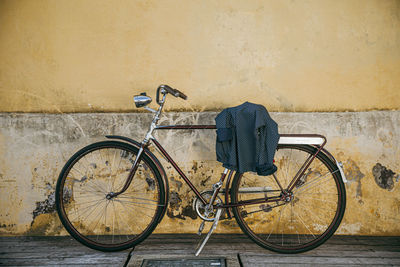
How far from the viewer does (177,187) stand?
8.79 ft

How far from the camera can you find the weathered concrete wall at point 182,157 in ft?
8.65

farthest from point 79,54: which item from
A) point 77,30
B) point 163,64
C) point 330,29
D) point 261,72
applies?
point 330,29

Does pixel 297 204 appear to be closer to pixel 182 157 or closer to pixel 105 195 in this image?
pixel 182 157

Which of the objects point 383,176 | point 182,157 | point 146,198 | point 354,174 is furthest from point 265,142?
point 383,176

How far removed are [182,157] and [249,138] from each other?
86 centimetres

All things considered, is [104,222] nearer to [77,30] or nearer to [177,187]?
[177,187]

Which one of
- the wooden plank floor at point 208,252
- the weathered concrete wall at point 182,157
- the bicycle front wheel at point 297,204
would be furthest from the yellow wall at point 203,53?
the wooden plank floor at point 208,252

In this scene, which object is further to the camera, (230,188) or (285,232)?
(285,232)

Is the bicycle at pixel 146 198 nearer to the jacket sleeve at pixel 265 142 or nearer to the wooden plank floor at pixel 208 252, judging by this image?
the wooden plank floor at pixel 208 252

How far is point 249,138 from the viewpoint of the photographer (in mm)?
2070

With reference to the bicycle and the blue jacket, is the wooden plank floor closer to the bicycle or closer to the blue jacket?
the bicycle

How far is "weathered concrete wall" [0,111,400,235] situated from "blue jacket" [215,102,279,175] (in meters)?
0.58

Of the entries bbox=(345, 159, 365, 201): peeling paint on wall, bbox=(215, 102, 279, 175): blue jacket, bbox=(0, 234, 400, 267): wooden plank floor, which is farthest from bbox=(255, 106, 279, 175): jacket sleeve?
bbox=(345, 159, 365, 201): peeling paint on wall

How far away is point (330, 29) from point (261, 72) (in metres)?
0.83
